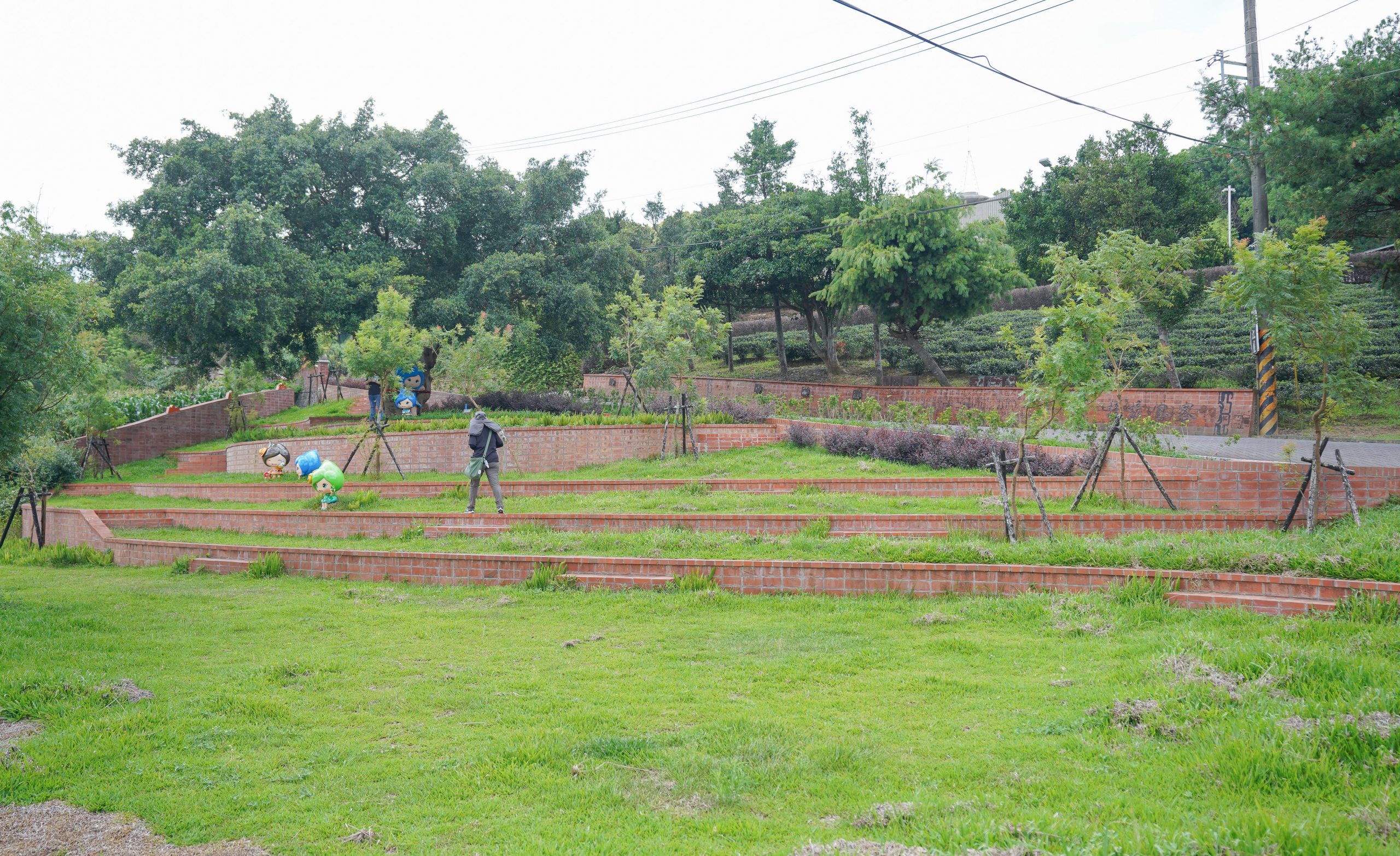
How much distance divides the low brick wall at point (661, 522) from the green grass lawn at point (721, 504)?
426 mm

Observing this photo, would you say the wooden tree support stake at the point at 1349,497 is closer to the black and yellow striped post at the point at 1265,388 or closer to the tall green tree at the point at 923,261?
the black and yellow striped post at the point at 1265,388

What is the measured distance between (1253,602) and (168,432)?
29805mm

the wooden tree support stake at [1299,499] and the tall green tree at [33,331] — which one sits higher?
the tall green tree at [33,331]

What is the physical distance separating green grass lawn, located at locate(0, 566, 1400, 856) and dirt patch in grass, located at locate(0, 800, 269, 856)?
88 mm

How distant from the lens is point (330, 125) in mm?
31203

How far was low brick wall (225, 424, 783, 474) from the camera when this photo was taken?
19422 mm

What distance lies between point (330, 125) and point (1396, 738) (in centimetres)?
3327

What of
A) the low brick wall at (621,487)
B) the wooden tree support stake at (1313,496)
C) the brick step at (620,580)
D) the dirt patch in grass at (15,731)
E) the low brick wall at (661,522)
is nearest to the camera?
the dirt patch in grass at (15,731)

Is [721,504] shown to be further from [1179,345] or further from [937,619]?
[1179,345]

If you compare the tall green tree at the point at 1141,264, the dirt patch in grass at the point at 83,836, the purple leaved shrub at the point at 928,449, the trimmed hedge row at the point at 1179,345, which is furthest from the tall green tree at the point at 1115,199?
the dirt patch in grass at the point at 83,836

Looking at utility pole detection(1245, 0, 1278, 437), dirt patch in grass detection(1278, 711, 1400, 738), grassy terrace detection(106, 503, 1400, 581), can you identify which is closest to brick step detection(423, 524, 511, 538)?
grassy terrace detection(106, 503, 1400, 581)

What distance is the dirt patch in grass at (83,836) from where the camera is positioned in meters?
4.30

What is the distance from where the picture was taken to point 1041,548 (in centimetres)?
926

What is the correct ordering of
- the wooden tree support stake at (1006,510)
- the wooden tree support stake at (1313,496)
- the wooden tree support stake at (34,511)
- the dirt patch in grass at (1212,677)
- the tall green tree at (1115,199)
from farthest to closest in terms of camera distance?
the tall green tree at (1115,199)
the wooden tree support stake at (34,511)
the wooden tree support stake at (1006,510)
the wooden tree support stake at (1313,496)
the dirt patch in grass at (1212,677)
